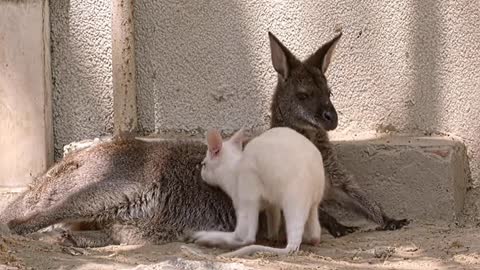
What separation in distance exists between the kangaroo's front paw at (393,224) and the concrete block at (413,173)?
0.14 meters

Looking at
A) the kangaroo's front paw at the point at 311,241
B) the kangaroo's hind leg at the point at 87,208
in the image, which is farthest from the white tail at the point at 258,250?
the kangaroo's hind leg at the point at 87,208

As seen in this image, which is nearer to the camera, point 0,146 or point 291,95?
point 291,95

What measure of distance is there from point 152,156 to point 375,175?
4.57ft

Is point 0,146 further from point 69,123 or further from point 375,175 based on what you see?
point 375,175

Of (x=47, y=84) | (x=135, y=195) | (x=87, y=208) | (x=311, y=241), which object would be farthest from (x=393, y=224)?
(x=47, y=84)

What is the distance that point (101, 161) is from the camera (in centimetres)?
661

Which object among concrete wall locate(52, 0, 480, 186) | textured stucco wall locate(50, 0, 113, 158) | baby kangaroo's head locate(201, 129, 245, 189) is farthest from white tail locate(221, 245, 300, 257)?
textured stucco wall locate(50, 0, 113, 158)

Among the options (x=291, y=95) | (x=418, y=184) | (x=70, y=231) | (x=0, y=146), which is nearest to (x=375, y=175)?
(x=418, y=184)

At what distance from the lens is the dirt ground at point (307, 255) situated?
5254 millimetres

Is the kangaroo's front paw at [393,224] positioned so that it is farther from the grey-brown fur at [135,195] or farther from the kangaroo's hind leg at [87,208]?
the kangaroo's hind leg at [87,208]

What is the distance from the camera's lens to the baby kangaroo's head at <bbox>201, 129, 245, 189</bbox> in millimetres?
6230

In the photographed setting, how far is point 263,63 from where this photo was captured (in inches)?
293

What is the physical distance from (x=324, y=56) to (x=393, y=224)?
107 centimetres

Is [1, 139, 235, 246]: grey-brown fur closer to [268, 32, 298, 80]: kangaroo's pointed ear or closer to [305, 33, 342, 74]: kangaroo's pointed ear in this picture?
[268, 32, 298, 80]: kangaroo's pointed ear
